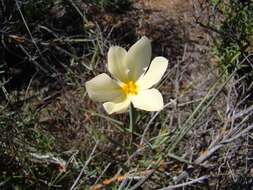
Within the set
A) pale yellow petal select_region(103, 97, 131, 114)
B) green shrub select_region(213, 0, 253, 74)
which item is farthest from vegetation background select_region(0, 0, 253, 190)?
pale yellow petal select_region(103, 97, 131, 114)

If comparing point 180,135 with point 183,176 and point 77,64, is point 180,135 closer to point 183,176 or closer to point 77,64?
point 183,176

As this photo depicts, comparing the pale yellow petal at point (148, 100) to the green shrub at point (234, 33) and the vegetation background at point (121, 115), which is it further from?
the green shrub at point (234, 33)

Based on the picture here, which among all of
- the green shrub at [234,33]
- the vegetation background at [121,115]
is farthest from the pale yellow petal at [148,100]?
the green shrub at [234,33]

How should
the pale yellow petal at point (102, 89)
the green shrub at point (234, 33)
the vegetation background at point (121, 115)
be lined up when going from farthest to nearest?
the green shrub at point (234, 33)
the vegetation background at point (121, 115)
the pale yellow petal at point (102, 89)

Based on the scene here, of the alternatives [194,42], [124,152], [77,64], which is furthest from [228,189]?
[194,42]

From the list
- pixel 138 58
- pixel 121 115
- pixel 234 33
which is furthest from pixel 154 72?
pixel 234 33

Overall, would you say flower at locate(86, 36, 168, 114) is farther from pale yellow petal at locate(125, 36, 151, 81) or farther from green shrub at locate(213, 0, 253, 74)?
green shrub at locate(213, 0, 253, 74)
